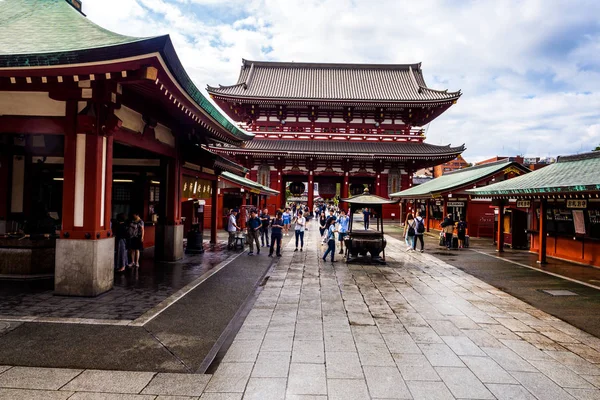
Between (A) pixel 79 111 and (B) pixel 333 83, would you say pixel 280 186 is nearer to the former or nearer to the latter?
(B) pixel 333 83

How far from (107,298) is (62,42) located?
5.15 meters

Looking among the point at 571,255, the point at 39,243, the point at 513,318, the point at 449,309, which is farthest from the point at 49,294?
the point at 571,255

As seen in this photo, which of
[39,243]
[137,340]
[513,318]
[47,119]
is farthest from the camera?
[39,243]

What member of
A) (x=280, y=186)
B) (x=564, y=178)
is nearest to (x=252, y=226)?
(x=564, y=178)

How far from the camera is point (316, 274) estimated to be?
10867mm

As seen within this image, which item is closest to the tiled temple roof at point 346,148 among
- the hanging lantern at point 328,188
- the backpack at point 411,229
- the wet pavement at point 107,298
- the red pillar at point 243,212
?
the hanging lantern at point 328,188

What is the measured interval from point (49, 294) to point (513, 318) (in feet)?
30.6

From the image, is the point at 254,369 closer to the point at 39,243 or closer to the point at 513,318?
the point at 513,318

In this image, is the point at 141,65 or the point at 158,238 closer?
the point at 141,65

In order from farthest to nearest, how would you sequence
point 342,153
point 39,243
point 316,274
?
point 342,153
point 316,274
point 39,243

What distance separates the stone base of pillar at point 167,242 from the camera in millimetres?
11688

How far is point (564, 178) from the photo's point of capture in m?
12.2

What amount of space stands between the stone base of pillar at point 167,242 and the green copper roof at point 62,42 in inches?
157

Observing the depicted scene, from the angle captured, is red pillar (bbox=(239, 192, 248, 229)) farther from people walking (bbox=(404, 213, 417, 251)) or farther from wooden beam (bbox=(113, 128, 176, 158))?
wooden beam (bbox=(113, 128, 176, 158))
